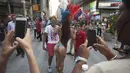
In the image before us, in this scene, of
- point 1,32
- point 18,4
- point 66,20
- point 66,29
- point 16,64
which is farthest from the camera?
point 18,4

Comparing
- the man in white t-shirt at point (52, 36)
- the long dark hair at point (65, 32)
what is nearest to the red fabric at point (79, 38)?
the man in white t-shirt at point (52, 36)

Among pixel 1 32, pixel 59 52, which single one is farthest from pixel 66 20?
pixel 1 32

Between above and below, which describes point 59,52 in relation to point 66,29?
below

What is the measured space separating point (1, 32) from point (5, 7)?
1814cm

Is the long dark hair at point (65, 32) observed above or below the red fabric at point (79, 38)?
above

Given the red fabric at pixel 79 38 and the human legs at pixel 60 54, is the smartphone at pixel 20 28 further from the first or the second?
the red fabric at pixel 79 38

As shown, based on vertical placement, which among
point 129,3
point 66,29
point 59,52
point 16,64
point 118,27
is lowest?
point 16,64

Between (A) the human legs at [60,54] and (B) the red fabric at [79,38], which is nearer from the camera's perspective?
(A) the human legs at [60,54]

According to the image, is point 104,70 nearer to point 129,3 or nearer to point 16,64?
point 129,3

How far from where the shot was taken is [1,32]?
1277cm

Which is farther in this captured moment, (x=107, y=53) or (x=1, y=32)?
(x=1, y=32)

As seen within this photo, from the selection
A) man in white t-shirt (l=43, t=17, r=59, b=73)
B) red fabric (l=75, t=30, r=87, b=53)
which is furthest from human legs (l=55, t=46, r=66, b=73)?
red fabric (l=75, t=30, r=87, b=53)

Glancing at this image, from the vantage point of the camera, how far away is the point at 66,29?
5.61m

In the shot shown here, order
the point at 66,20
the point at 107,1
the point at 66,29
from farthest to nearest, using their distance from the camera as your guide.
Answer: the point at 107,1, the point at 66,29, the point at 66,20
